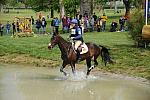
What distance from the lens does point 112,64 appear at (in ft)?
65.2

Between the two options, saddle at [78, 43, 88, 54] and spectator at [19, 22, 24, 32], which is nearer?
saddle at [78, 43, 88, 54]

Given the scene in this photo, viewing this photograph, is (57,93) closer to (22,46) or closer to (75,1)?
(22,46)

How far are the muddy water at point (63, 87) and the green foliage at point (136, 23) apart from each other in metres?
6.09

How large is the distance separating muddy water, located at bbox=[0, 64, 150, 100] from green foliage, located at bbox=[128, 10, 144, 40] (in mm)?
6091

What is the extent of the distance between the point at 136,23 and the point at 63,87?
949 centimetres

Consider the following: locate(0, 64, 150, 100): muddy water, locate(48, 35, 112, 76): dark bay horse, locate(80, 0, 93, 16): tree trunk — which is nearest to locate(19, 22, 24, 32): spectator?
locate(80, 0, 93, 16): tree trunk

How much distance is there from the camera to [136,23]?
79.9 ft

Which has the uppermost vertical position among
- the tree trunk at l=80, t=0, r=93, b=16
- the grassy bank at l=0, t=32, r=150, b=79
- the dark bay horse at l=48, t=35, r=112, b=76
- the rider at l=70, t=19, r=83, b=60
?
the tree trunk at l=80, t=0, r=93, b=16

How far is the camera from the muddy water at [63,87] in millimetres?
14031

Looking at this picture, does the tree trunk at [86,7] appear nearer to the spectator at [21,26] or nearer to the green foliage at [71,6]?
the spectator at [21,26]

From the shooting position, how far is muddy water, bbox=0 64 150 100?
1403cm

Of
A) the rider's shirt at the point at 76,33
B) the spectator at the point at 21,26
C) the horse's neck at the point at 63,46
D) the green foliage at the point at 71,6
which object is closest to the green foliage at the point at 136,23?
the rider's shirt at the point at 76,33

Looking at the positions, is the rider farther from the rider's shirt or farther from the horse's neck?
the horse's neck

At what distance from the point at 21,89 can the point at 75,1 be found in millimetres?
46536
